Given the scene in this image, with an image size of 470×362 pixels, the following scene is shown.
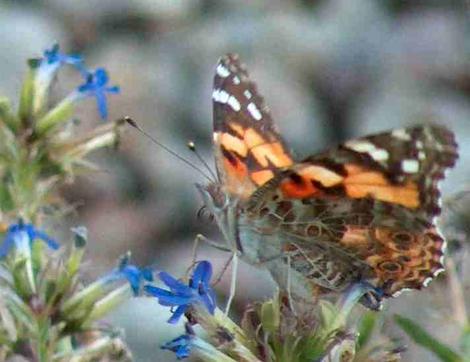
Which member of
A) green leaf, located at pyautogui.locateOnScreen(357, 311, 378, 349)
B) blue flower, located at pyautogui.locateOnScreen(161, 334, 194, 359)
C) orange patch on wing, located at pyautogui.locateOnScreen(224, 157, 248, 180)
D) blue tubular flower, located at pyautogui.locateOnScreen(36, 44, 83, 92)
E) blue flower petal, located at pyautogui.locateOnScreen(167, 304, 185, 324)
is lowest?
green leaf, located at pyautogui.locateOnScreen(357, 311, 378, 349)

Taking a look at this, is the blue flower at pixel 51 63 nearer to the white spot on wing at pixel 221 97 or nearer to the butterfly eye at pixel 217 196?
the white spot on wing at pixel 221 97

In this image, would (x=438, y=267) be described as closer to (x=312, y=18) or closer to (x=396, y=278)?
(x=396, y=278)

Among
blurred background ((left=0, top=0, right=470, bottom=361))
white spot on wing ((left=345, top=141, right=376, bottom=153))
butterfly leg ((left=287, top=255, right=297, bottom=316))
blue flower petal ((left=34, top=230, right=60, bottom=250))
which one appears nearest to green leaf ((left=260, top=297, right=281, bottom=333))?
butterfly leg ((left=287, top=255, right=297, bottom=316))

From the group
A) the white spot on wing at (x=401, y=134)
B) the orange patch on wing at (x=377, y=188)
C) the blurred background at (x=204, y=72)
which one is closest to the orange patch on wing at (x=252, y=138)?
the orange patch on wing at (x=377, y=188)

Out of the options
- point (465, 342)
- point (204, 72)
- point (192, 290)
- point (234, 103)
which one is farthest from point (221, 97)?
point (204, 72)

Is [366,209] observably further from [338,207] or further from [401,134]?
[401,134]

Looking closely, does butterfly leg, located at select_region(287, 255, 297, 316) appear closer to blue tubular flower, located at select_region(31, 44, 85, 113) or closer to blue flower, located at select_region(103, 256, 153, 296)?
blue flower, located at select_region(103, 256, 153, 296)
